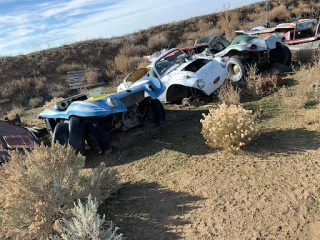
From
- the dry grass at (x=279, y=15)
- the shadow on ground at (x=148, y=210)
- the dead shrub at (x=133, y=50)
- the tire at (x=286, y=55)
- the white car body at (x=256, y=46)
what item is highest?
the dry grass at (x=279, y=15)

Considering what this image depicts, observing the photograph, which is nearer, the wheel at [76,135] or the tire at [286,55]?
the wheel at [76,135]

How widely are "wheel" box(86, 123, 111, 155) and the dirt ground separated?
211 mm

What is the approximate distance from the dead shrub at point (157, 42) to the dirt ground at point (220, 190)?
56.1 feet

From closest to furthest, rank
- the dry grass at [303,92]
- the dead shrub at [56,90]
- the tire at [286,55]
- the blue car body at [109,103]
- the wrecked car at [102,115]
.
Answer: the blue car body at [109,103] → the wrecked car at [102,115] → the dry grass at [303,92] → the tire at [286,55] → the dead shrub at [56,90]

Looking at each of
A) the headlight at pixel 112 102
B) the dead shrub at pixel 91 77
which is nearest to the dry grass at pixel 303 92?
the headlight at pixel 112 102

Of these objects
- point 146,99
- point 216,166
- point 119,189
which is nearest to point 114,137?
point 146,99

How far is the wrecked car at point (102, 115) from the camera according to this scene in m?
5.91

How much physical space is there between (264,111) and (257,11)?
22410 millimetres

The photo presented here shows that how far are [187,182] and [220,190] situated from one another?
545mm

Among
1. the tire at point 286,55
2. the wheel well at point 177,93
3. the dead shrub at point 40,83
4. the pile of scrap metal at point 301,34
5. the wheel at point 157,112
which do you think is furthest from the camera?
the dead shrub at point 40,83

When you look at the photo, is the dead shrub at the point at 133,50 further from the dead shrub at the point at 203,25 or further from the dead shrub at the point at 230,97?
the dead shrub at the point at 230,97

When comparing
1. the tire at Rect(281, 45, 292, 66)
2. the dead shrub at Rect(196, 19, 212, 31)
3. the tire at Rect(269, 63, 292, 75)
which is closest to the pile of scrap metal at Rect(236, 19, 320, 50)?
the tire at Rect(281, 45, 292, 66)

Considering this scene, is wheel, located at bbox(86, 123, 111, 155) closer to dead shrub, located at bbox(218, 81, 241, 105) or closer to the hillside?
dead shrub, located at bbox(218, 81, 241, 105)

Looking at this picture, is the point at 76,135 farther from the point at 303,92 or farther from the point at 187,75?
the point at 303,92
